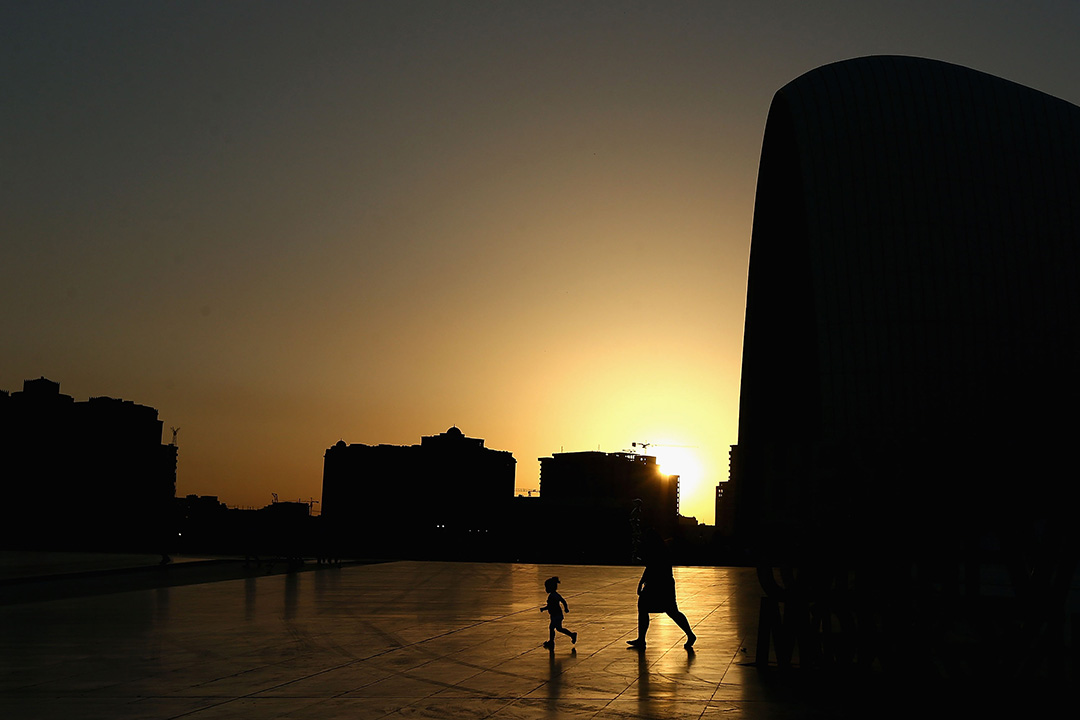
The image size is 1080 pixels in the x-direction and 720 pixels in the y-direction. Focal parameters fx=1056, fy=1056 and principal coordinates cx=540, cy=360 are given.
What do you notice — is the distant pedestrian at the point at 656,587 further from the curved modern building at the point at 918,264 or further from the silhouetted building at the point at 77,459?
the silhouetted building at the point at 77,459

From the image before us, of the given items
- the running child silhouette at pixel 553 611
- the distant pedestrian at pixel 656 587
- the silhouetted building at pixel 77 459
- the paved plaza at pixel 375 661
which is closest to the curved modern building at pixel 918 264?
the distant pedestrian at pixel 656 587

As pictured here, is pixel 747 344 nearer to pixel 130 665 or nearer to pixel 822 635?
pixel 822 635

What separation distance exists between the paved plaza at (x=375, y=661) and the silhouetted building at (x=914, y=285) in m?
2.44

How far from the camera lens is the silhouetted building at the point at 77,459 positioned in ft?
585

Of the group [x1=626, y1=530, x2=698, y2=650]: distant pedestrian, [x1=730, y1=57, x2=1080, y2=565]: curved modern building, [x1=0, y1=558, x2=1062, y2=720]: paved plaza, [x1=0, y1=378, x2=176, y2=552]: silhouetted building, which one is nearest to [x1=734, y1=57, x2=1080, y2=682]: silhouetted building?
[x1=730, y1=57, x2=1080, y2=565]: curved modern building

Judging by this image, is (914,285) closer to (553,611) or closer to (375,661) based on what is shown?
(553,611)

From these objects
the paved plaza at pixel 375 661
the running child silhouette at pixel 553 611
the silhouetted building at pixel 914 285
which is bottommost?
the paved plaza at pixel 375 661

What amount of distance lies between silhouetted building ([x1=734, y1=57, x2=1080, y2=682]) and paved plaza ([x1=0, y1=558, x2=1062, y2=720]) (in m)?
2.44

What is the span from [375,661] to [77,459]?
7368 inches

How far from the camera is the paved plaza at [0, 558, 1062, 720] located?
11031mm

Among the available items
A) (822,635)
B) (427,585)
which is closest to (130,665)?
(822,635)

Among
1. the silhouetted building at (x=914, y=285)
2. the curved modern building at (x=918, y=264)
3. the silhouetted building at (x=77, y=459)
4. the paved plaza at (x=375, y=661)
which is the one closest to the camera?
the paved plaza at (x=375, y=661)

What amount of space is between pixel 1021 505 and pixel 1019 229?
242 inches

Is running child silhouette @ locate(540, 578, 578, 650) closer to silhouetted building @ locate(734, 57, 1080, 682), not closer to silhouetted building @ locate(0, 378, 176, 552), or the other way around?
silhouetted building @ locate(734, 57, 1080, 682)
